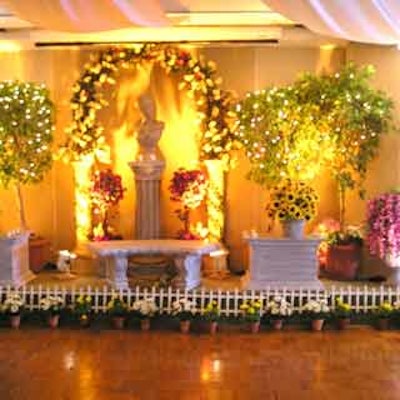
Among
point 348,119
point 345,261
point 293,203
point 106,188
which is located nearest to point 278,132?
point 348,119

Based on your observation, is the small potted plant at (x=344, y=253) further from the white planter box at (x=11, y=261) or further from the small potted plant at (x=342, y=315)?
the white planter box at (x=11, y=261)

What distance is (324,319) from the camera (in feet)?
24.8

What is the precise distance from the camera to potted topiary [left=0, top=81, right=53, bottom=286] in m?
8.52

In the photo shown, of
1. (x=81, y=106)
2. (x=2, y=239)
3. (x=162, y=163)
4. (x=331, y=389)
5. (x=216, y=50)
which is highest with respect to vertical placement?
(x=216, y=50)

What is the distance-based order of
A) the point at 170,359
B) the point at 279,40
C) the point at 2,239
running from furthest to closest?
the point at 279,40 → the point at 2,239 → the point at 170,359

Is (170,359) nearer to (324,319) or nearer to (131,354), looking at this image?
(131,354)

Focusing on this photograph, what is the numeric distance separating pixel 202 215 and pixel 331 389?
3945 mm

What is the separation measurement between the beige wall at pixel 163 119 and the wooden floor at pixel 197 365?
2263mm

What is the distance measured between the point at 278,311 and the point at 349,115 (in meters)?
2.07

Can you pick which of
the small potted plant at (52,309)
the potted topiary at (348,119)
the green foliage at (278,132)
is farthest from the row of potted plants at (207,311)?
the green foliage at (278,132)

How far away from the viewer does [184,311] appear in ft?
24.6

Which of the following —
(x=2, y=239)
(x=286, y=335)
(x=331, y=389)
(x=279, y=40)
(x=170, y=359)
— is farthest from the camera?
(x=279, y=40)

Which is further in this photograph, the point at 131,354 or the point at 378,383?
the point at 131,354

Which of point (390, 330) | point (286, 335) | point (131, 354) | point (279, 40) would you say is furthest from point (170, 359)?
point (279, 40)
